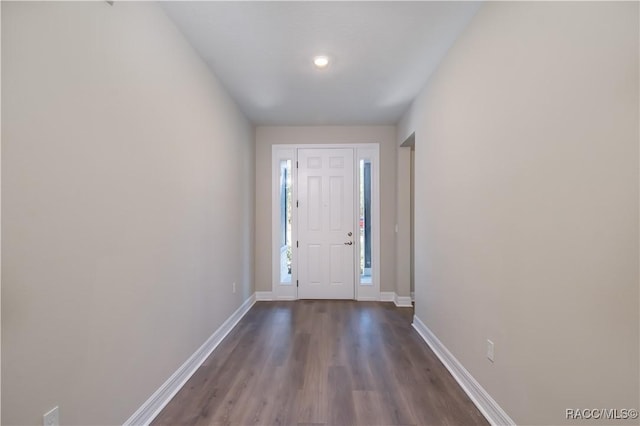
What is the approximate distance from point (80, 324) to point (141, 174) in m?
0.80

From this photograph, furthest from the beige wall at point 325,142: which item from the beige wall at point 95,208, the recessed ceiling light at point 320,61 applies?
the beige wall at point 95,208

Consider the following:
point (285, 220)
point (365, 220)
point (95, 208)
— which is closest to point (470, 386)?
point (95, 208)

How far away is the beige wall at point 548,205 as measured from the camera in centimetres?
96

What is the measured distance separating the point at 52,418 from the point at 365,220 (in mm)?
3671

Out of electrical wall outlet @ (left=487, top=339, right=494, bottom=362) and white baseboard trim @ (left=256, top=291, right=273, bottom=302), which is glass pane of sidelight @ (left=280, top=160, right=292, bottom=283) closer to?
white baseboard trim @ (left=256, top=291, right=273, bottom=302)

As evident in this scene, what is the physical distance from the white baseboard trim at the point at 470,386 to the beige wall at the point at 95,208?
2006mm

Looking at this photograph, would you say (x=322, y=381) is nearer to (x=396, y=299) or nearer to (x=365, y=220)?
(x=396, y=299)

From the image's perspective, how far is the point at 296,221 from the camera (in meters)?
4.30

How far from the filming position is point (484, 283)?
1.74 meters

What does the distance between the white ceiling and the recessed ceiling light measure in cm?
5

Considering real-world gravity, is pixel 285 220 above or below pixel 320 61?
below

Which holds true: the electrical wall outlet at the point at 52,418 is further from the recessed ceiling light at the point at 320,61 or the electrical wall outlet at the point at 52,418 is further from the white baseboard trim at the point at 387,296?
the white baseboard trim at the point at 387,296

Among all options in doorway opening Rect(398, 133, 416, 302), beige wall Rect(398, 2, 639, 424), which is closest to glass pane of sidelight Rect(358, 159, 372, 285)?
doorway opening Rect(398, 133, 416, 302)

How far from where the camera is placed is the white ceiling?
1820mm
